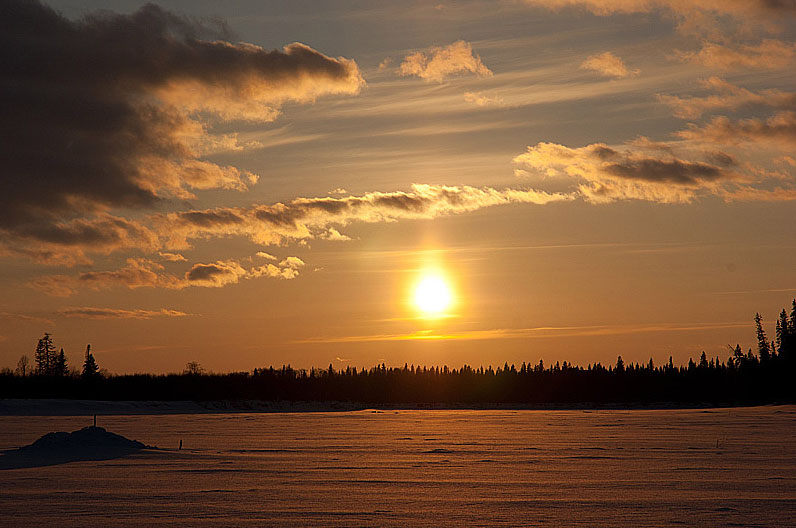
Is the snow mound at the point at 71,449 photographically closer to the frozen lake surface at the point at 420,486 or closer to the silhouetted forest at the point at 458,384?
the frozen lake surface at the point at 420,486

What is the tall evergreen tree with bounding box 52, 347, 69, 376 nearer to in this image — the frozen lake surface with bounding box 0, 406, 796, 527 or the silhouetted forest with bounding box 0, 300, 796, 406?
the silhouetted forest with bounding box 0, 300, 796, 406

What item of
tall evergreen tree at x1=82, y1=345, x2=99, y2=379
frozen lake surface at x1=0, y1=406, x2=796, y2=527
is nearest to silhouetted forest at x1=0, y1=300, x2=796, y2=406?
tall evergreen tree at x1=82, y1=345, x2=99, y2=379

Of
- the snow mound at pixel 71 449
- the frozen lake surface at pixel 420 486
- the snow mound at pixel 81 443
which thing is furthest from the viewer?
the snow mound at pixel 81 443

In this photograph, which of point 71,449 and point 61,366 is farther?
point 61,366

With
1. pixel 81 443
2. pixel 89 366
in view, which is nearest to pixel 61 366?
pixel 89 366

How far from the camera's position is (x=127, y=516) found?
1451 centimetres

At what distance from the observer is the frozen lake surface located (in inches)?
568

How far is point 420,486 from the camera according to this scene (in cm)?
1877

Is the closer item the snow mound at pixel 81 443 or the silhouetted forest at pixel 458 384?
the snow mound at pixel 81 443

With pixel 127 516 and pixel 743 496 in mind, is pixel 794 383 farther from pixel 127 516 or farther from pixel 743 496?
pixel 127 516

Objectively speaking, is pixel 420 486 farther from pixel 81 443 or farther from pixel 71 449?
pixel 81 443

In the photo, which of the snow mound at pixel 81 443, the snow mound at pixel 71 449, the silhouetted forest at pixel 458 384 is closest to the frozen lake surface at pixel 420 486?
the snow mound at pixel 71 449

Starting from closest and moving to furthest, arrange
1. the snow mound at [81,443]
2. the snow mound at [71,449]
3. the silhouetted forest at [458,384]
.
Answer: the snow mound at [71,449]
the snow mound at [81,443]
the silhouetted forest at [458,384]

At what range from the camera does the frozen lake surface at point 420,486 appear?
47.3 feet
